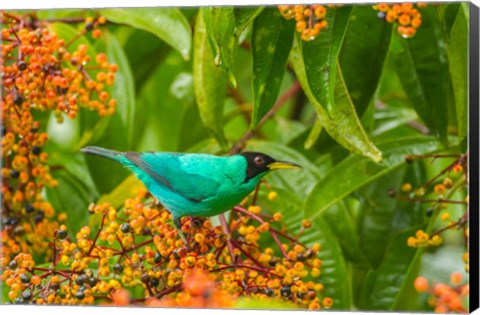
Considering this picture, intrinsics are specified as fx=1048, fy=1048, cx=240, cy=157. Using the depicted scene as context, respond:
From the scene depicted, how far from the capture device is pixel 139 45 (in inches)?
170

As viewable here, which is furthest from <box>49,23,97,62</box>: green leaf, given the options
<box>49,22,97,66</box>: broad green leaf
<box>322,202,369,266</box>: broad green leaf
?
<box>322,202,369,266</box>: broad green leaf

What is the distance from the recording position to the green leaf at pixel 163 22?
3680 mm

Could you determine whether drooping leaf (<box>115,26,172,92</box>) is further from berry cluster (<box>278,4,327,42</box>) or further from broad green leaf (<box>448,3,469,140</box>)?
broad green leaf (<box>448,3,469,140</box>)

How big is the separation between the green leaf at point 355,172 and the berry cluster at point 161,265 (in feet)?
0.36

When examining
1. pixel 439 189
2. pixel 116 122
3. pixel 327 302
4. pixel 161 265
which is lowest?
pixel 327 302

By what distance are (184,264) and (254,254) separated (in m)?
0.32

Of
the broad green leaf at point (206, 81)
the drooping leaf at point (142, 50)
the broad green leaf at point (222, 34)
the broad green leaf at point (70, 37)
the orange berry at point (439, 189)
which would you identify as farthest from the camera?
Result: the drooping leaf at point (142, 50)

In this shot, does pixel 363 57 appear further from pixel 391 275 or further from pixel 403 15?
pixel 391 275

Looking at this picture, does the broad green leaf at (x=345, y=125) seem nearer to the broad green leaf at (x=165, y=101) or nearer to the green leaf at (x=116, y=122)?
the green leaf at (x=116, y=122)

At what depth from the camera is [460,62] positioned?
3.38m

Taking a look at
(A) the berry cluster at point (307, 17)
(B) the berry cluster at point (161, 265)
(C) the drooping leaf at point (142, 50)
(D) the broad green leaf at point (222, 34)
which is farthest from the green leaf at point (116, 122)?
(A) the berry cluster at point (307, 17)

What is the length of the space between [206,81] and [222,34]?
46 cm

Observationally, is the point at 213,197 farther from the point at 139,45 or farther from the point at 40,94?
the point at 139,45

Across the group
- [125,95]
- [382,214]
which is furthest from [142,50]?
[382,214]
